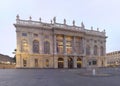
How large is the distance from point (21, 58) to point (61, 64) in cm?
1682

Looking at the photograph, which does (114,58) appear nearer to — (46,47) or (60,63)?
(60,63)

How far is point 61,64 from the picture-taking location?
7375cm

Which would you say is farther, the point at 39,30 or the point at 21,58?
the point at 39,30

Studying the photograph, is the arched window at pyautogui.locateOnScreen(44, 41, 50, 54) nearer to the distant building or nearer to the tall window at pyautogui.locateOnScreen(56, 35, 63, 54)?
the tall window at pyautogui.locateOnScreen(56, 35, 63, 54)

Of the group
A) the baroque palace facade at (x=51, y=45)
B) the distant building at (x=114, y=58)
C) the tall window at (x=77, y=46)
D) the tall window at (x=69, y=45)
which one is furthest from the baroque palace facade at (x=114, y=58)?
the tall window at (x=69, y=45)

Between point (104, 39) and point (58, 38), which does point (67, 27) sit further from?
point (104, 39)

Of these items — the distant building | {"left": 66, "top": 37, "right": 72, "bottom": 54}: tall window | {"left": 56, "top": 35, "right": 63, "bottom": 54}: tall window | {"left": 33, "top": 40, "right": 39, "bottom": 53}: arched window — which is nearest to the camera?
{"left": 33, "top": 40, "right": 39, "bottom": 53}: arched window

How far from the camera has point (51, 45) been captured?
2849 inches

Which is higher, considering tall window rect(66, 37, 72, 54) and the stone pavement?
tall window rect(66, 37, 72, 54)

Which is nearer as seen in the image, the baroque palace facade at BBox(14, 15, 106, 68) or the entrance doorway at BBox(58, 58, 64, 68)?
the baroque palace facade at BBox(14, 15, 106, 68)

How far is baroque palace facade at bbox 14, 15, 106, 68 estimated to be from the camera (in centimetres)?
6700

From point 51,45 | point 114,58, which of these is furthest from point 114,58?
point 51,45

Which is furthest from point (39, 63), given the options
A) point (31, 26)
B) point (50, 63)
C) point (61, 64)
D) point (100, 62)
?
point (100, 62)

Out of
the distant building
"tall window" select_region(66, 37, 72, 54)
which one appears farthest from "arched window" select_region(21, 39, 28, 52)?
the distant building
